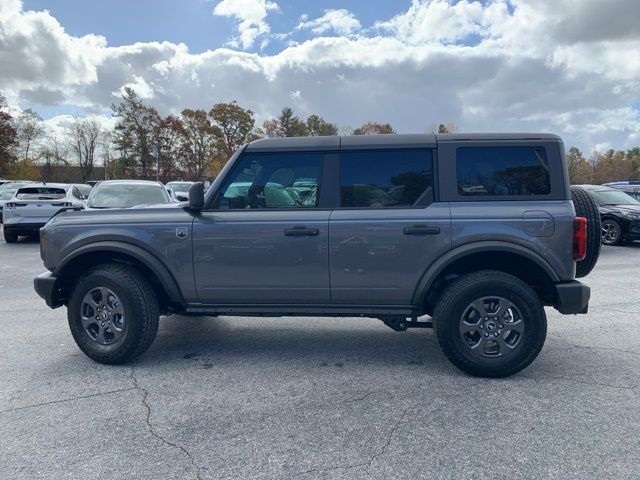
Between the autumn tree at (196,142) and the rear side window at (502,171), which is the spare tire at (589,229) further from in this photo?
the autumn tree at (196,142)

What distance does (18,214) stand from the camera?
12.5m

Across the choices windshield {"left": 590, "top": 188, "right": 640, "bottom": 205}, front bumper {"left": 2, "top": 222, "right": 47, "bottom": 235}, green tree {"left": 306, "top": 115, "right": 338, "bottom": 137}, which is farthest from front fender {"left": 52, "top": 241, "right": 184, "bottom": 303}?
green tree {"left": 306, "top": 115, "right": 338, "bottom": 137}

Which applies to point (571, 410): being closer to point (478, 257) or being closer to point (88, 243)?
point (478, 257)

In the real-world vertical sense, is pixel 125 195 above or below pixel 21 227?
above

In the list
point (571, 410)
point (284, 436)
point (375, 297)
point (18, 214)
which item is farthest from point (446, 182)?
point (18, 214)

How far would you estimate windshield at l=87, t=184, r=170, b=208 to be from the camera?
9.69 meters

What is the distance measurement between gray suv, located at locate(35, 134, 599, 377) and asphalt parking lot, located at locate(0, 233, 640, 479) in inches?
16.9

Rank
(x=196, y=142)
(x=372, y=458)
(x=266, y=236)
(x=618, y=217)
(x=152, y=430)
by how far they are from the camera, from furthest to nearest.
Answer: (x=196, y=142) → (x=618, y=217) → (x=266, y=236) → (x=152, y=430) → (x=372, y=458)

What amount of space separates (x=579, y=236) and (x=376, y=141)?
1.79m

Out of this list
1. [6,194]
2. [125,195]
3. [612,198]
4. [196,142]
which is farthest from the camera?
[196,142]

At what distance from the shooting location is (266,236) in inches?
154

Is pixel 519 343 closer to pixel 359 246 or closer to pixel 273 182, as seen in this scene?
pixel 359 246

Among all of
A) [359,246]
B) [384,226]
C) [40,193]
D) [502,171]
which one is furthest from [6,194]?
[502,171]

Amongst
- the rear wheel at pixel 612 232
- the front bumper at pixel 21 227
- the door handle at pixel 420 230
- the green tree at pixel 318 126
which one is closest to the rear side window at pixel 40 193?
the front bumper at pixel 21 227
